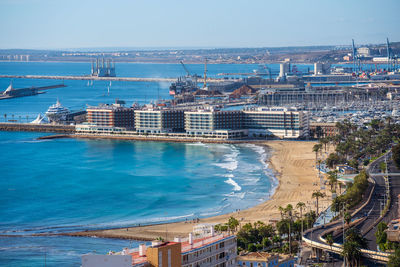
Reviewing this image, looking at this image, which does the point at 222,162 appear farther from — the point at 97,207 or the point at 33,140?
the point at 33,140

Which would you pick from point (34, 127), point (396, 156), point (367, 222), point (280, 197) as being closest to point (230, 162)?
point (280, 197)

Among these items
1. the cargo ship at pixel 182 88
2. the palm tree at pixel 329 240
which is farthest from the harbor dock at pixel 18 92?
the palm tree at pixel 329 240

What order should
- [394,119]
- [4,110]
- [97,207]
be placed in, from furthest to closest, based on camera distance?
[4,110] < [394,119] < [97,207]

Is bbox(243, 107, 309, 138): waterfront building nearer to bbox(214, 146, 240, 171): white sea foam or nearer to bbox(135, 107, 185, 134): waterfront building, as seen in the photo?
bbox(135, 107, 185, 134): waterfront building

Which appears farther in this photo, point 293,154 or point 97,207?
point 293,154

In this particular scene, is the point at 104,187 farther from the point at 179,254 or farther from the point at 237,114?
the point at 179,254

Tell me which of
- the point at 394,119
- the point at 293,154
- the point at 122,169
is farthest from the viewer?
the point at 394,119

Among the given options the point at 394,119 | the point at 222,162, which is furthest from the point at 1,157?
the point at 394,119
